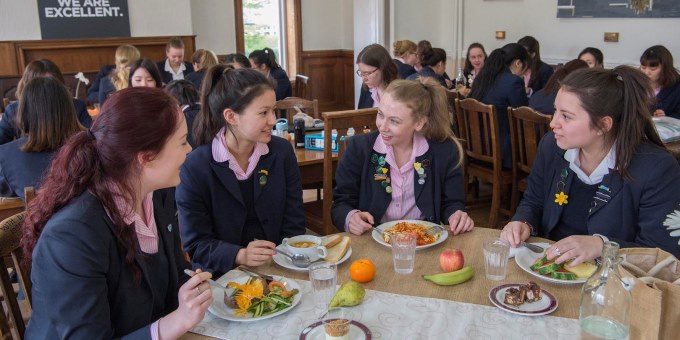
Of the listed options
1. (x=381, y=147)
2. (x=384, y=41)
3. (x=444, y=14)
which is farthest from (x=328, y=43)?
(x=381, y=147)

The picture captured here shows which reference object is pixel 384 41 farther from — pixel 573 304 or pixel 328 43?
pixel 573 304

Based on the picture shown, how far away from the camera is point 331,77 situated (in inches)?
343

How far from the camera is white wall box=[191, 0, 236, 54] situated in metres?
7.48

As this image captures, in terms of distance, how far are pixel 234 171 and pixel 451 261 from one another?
0.85 metres

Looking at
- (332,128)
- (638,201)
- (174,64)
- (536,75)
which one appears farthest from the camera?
(174,64)

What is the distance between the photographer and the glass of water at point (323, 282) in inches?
57.0

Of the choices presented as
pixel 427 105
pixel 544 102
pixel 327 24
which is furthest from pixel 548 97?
pixel 327 24

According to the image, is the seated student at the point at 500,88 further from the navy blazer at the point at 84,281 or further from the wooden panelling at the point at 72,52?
the wooden panelling at the point at 72,52

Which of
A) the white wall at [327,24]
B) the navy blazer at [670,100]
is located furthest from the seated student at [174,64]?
the navy blazer at [670,100]

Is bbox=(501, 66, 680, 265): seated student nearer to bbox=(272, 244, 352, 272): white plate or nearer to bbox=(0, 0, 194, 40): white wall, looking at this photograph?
bbox=(272, 244, 352, 272): white plate

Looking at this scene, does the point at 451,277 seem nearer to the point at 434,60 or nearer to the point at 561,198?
the point at 561,198

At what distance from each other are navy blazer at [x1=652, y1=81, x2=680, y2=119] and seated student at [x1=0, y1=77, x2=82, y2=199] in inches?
156

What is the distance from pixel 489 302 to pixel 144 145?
91cm

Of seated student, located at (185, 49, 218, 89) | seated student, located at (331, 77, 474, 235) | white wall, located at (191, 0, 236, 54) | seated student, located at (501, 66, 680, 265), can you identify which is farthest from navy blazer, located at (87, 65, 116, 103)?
seated student, located at (501, 66, 680, 265)
